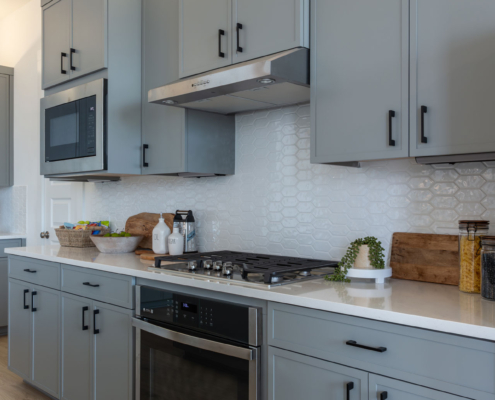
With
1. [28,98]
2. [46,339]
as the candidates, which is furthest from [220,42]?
[28,98]

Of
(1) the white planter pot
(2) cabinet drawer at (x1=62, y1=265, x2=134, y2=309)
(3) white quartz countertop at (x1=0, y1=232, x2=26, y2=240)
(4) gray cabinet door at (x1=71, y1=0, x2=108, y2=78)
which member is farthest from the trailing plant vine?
(3) white quartz countertop at (x1=0, y1=232, x2=26, y2=240)

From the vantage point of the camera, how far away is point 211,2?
2332 millimetres

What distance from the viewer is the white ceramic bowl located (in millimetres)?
3043

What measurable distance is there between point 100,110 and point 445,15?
2.00 meters

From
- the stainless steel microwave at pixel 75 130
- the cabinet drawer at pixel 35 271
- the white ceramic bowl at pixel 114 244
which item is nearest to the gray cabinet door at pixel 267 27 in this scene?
the stainless steel microwave at pixel 75 130

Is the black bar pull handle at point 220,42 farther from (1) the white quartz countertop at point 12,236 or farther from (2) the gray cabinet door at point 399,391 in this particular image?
(1) the white quartz countertop at point 12,236

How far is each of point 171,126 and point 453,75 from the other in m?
1.57

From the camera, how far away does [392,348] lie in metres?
1.39

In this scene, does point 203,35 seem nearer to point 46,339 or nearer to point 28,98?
point 46,339

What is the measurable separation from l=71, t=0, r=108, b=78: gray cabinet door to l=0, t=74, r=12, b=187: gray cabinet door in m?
2.07

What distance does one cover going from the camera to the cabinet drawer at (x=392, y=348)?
48.6 inches

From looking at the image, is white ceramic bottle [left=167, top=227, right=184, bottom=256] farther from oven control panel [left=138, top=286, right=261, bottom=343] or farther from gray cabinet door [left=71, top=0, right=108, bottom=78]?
gray cabinet door [left=71, top=0, right=108, bottom=78]

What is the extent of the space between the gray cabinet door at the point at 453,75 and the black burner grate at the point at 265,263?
2.14ft

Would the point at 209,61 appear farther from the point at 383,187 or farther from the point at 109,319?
the point at 109,319
